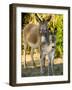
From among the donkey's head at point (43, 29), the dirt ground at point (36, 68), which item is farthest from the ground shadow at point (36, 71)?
the donkey's head at point (43, 29)

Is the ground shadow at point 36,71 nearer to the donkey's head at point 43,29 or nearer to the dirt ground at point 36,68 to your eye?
the dirt ground at point 36,68

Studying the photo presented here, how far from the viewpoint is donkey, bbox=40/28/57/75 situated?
2160mm

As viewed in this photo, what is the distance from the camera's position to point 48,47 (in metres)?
2.18

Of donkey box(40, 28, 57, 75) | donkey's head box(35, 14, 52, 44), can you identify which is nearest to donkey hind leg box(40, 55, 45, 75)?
donkey box(40, 28, 57, 75)

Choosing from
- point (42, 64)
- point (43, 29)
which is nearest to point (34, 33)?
point (43, 29)

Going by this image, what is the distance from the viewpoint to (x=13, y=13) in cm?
204

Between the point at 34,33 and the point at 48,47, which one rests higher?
the point at 34,33

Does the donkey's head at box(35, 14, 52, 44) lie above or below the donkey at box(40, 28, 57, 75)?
above

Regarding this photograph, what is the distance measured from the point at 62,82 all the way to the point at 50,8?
0.62m

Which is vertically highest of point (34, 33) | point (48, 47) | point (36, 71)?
point (34, 33)

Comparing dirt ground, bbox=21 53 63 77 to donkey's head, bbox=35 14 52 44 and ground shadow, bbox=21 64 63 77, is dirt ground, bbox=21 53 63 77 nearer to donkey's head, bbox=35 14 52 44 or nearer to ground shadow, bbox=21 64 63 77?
ground shadow, bbox=21 64 63 77

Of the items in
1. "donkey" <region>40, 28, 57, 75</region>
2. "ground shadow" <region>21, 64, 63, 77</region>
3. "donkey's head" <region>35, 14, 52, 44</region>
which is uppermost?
"donkey's head" <region>35, 14, 52, 44</region>

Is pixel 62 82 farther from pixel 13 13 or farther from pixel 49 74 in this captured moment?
pixel 13 13

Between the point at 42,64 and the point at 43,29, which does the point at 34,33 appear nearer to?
the point at 43,29
